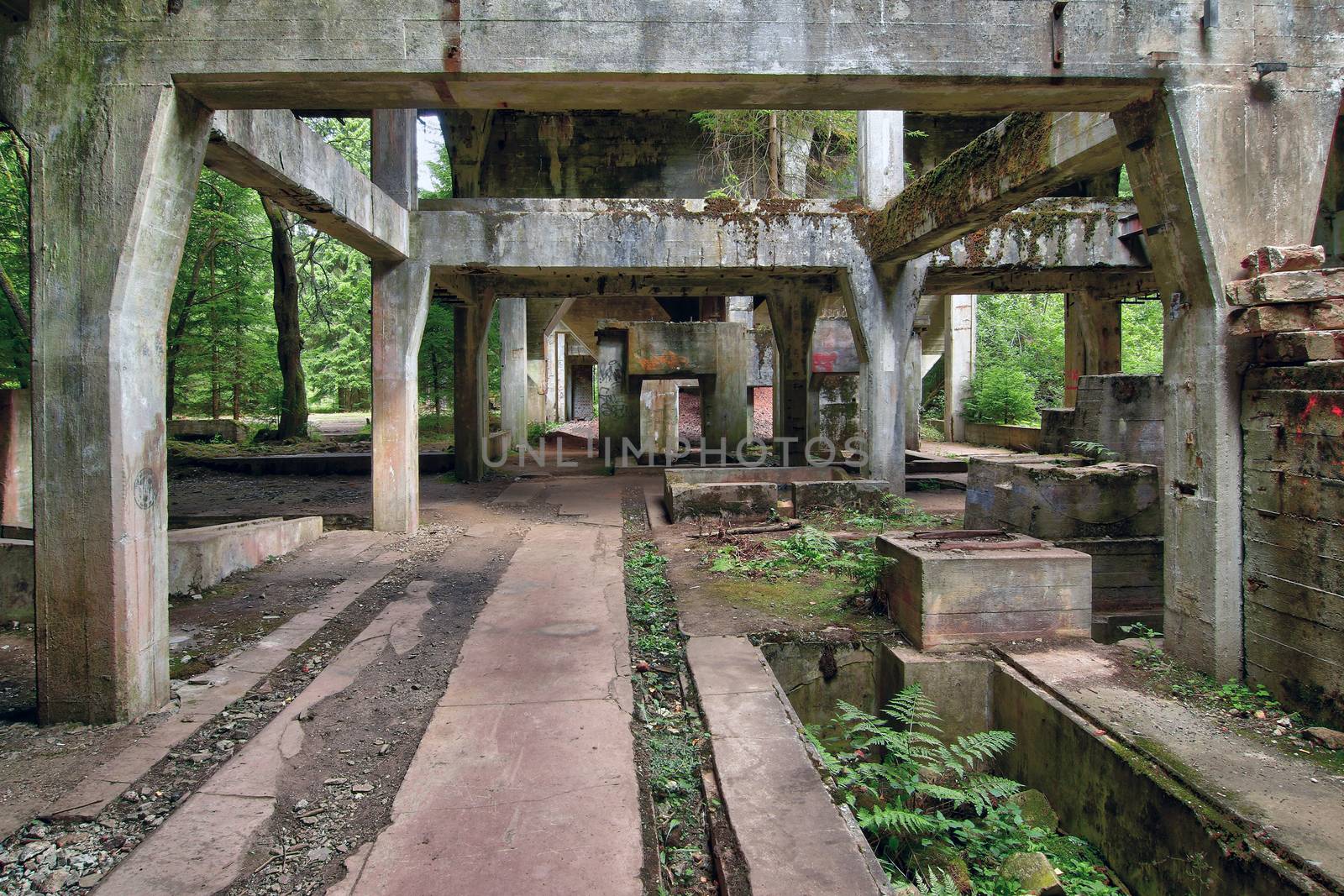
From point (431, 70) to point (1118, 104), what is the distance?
4037mm

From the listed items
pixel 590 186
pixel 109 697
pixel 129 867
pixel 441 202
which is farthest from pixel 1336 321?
pixel 590 186

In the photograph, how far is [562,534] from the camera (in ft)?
30.5

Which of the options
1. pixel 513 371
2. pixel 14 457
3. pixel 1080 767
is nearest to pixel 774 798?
pixel 1080 767

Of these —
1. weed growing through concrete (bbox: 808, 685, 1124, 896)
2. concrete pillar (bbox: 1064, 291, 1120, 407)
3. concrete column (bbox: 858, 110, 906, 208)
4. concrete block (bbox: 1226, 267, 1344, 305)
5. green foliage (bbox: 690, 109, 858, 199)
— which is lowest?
weed growing through concrete (bbox: 808, 685, 1124, 896)

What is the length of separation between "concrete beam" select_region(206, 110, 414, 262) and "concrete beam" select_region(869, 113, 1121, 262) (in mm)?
5521

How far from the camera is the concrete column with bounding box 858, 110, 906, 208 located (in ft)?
32.3

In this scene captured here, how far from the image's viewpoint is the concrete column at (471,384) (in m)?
13.6

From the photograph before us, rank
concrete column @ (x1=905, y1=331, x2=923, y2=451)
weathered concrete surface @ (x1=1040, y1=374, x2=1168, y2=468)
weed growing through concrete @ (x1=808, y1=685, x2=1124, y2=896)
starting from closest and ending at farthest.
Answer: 1. weed growing through concrete @ (x1=808, y1=685, x2=1124, y2=896)
2. weathered concrete surface @ (x1=1040, y1=374, x2=1168, y2=468)
3. concrete column @ (x1=905, y1=331, x2=923, y2=451)

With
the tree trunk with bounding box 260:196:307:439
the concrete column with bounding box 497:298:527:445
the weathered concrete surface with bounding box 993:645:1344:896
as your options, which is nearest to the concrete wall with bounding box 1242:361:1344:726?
the weathered concrete surface with bounding box 993:645:1344:896

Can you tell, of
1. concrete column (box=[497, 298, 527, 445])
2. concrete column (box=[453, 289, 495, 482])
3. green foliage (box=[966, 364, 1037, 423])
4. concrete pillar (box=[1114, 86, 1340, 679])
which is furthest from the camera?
green foliage (box=[966, 364, 1037, 423])

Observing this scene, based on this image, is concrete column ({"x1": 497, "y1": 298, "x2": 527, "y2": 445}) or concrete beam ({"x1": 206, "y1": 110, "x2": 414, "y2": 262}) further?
concrete column ({"x1": 497, "y1": 298, "x2": 527, "y2": 445})

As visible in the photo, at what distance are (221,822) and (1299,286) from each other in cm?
577

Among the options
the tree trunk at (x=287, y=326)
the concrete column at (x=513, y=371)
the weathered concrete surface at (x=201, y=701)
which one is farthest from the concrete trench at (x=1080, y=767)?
the concrete column at (x=513, y=371)

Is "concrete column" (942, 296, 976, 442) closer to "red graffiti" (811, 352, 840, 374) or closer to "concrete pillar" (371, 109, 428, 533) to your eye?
"red graffiti" (811, 352, 840, 374)
